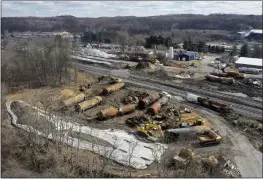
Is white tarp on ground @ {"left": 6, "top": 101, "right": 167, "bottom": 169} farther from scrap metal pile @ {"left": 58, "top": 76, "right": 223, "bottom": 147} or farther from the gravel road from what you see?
the gravel road

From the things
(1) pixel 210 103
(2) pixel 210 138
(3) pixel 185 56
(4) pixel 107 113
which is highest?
(3) pixel 185 56

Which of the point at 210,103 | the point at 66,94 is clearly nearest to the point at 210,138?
the point at 210,103

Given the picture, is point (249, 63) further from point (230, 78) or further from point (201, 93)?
point (201, 93)

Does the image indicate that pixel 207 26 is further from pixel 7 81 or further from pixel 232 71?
pixel 7 81

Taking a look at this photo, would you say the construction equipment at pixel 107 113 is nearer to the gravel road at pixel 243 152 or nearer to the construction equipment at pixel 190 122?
the construction equipment at pixel 190 122

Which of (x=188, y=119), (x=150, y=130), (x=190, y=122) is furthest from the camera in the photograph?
(x=188, y=119)

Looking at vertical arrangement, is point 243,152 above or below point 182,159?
below

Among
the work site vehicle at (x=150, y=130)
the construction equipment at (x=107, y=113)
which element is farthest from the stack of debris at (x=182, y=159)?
the construction equipment at (x=107, y=113)

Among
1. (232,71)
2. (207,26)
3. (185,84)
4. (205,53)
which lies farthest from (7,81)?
(207,26)
